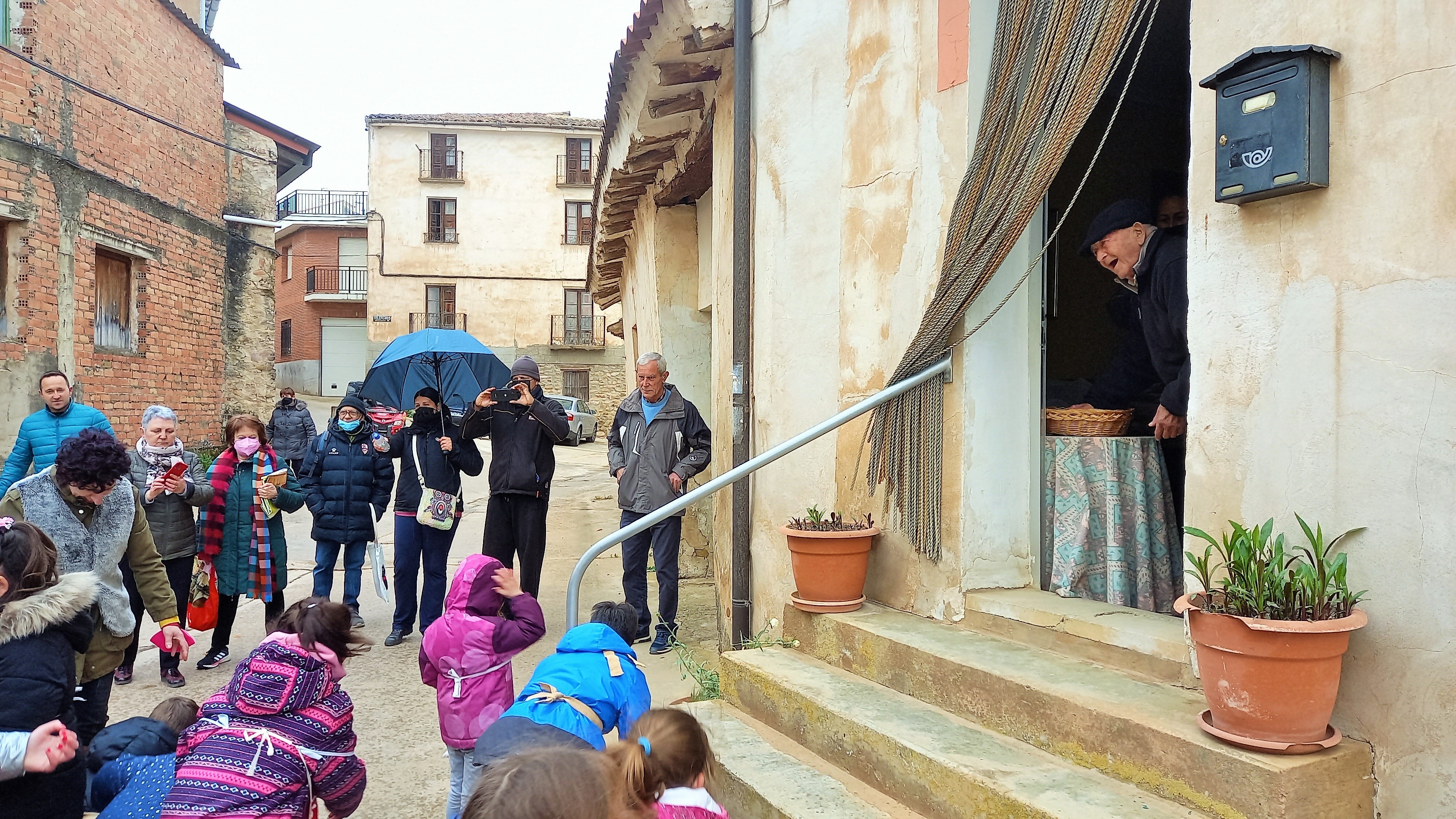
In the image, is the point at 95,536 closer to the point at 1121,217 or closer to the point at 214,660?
the point at 214,660

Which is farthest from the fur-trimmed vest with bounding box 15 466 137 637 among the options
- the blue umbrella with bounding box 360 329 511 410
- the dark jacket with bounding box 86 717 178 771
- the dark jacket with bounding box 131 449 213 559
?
the blue umbrella with bounding box 360 329 511 410

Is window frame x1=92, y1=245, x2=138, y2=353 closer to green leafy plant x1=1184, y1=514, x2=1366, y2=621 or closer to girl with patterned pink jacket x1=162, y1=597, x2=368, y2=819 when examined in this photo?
girl with patterned pink jacket x1=162, y1=597, x2=368, y2=819

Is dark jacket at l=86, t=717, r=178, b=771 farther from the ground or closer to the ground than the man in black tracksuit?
closer to the ground

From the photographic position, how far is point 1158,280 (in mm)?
3180

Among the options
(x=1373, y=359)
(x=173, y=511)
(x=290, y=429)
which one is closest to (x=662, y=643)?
(x=173, y=511)

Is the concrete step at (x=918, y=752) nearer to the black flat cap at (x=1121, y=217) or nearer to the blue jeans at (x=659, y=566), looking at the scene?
the blue jeans at (x=659, y=566)

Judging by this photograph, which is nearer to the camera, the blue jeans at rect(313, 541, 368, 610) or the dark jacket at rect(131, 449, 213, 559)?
the dark jacket at rect(131, 449, 213, 559)

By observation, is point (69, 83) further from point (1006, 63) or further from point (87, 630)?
point (1006, 63)

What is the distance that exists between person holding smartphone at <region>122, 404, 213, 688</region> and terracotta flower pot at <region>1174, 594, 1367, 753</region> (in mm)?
4710

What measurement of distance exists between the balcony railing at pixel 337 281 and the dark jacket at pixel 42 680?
3619 cm

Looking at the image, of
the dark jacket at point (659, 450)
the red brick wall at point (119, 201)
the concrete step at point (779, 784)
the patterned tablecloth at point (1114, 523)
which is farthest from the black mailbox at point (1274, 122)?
the red brick wall at point (119, 201)

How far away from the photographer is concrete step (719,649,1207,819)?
2.29 metres

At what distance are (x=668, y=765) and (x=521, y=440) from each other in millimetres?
3760

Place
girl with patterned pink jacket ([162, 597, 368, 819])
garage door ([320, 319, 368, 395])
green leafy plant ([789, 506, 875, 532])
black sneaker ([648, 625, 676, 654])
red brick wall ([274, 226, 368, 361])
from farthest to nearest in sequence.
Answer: garage door ([320, 319, 368, 395]), red brick wall ([274, 226, 368, 361]), black sneaker ([648, 625, 676, 654]), green leafy plant ([789, 506, 875, 532]), girl with patterned pink jacket ([162, 597, 368, 819])
